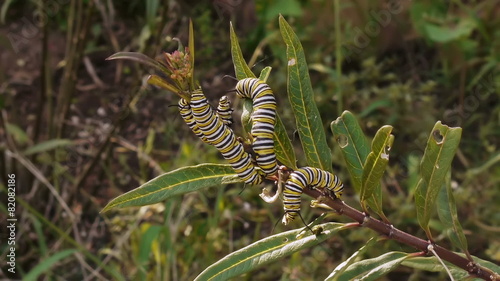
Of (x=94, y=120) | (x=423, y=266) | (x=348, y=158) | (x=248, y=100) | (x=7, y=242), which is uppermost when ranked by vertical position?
(x=248, y=100)

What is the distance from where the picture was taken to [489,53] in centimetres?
259

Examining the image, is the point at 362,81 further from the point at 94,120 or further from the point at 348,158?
the point at 348,158

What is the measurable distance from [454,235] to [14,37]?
2.52 meters

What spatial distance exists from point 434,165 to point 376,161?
3.4 inches

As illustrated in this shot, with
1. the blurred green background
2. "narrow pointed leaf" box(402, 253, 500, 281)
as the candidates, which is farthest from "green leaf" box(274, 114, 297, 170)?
the blurred green background

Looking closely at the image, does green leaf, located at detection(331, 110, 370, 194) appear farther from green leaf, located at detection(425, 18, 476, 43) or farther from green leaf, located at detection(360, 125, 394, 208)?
green leaf, located at detection(425, 18, 476, 43)

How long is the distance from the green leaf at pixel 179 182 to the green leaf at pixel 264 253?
0.10 m

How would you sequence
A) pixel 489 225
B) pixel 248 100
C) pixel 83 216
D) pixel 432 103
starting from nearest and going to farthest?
pixel 248 100, pixel 489 225, pixel 83 216, pixel 432 103

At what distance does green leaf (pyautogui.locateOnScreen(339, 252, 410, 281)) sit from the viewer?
777mm

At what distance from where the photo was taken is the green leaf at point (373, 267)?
0.78 m

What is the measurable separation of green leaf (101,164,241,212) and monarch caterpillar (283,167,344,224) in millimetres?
116

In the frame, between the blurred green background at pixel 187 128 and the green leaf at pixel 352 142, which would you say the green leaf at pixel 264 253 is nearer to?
the green leaf at pixel 352 142

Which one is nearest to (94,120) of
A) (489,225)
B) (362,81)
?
(362,81)

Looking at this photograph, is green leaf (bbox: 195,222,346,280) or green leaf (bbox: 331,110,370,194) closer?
green leaf (bbox: 195,222,346,280)
